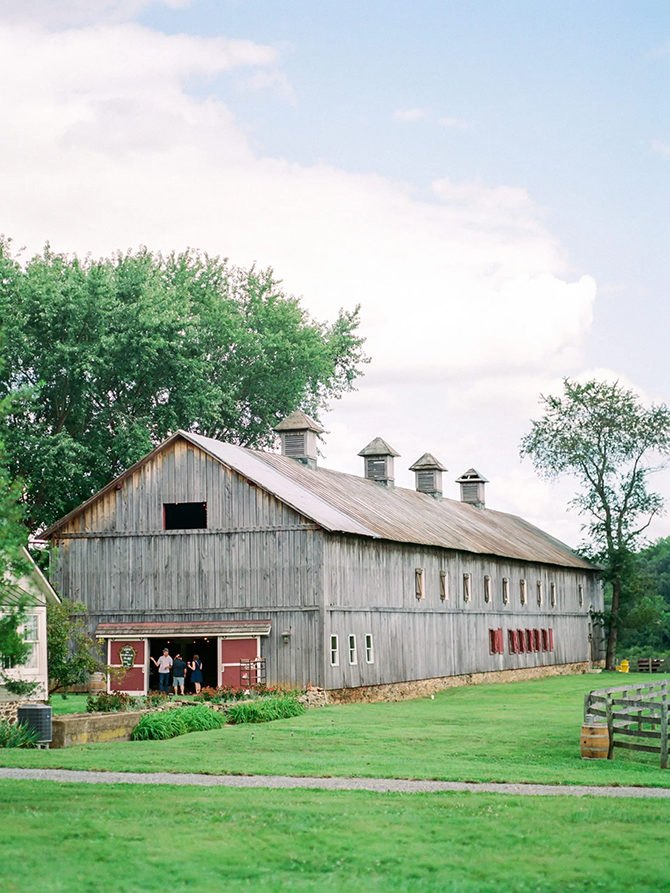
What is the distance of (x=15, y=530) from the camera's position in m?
14.9

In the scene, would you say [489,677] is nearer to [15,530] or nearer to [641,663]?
[641,663]

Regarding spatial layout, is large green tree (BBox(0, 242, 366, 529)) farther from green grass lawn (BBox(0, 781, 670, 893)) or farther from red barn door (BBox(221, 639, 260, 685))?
green grass lawn (BBox(0, 781, 670, 893))

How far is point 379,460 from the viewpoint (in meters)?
55.3

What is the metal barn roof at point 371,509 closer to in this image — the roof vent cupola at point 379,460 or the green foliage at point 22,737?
the roof vent cupola at point 379,460

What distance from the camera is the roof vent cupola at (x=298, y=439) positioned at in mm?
47875

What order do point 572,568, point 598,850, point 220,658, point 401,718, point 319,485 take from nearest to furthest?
point 598,850
point 401,718
point 220,658
point 319,485
point 572,568

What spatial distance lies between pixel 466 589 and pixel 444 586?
2.79 meters

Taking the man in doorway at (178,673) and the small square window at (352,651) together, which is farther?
the small square window at (352,651)

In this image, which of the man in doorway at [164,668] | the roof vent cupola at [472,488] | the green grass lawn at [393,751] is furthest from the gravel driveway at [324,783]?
the roof vent cupola at [472,488]

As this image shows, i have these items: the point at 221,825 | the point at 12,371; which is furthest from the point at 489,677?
the point at 221,825

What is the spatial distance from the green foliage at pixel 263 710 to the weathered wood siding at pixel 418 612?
4254 mm

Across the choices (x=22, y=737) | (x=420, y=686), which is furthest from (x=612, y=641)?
(x=22, y=737)

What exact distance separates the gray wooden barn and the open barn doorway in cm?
8

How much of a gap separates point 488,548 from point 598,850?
40.4 metres
